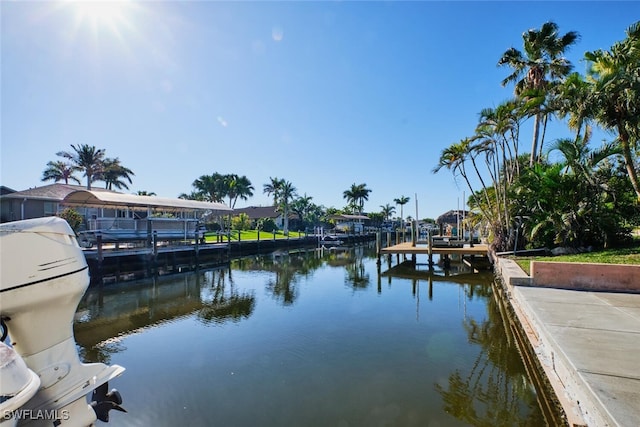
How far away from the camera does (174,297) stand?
13.0m

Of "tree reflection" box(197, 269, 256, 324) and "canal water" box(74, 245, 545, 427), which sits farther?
"tree reflection" box(197, 269, 256, 324)

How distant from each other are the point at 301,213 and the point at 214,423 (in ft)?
186

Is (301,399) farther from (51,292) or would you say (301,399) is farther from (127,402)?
(51,292)

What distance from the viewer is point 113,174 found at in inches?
1510

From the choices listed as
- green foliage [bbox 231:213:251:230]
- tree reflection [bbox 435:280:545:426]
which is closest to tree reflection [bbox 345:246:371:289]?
tree reflection [bbox 435:280:545:426]

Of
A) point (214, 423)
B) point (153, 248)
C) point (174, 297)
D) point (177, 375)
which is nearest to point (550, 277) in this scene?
point (214, 423)

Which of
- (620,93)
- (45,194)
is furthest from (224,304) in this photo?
(45,194)

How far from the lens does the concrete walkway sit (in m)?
3.06

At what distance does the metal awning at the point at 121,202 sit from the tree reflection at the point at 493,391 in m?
18.6

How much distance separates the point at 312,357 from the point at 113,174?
40744 millimetres

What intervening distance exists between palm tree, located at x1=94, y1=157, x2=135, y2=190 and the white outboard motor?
3852 centimetres

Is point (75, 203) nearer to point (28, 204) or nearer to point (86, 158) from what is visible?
point (28, 204)

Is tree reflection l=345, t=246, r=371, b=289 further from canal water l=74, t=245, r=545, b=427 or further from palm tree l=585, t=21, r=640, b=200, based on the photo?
palm tree l=585, t=21, r=640, b=200

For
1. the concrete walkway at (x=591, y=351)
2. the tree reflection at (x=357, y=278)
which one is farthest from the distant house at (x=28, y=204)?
the concrete walkway at (x=591, y=351)
